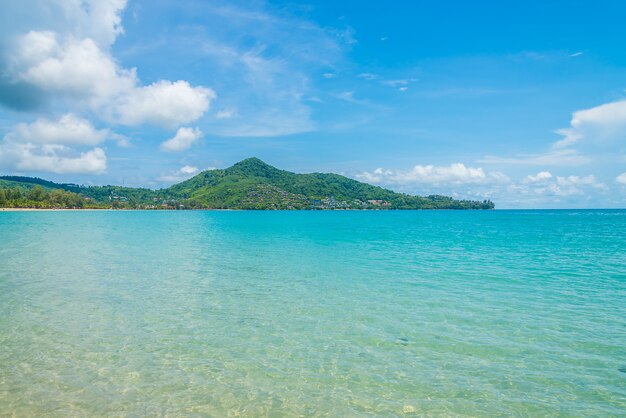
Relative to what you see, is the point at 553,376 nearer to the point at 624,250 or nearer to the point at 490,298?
the point at 490,298

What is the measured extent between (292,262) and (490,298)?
17.4 meters

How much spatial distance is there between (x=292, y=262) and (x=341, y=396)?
24.2 meters

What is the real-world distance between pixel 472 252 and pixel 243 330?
34600mm

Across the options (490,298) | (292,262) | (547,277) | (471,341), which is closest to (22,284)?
(292,262)

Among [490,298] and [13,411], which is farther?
[490,298]

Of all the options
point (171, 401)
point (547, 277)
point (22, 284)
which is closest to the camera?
point (171, 401)

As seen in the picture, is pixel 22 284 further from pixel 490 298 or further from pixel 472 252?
pixel 472 252

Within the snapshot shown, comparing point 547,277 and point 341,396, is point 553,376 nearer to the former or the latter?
point 341,396

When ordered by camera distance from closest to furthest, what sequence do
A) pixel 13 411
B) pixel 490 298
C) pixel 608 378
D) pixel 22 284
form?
pixel 13 411, pixel 608 378, pixel 490 298, pixel 22 284

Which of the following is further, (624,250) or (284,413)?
(624,250)

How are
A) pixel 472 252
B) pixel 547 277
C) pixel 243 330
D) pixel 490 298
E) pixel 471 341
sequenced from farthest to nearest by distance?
pixel 472 252 < pixel 547 277 < pixel 490 298 < pixel 243 330 < pixel 471 341

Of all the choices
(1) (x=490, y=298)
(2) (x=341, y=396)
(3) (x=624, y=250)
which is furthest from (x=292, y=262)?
(3) (x=624, y=250)

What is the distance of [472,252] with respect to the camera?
4316 centimetres

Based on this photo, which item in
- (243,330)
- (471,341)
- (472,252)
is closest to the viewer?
(471,341)
